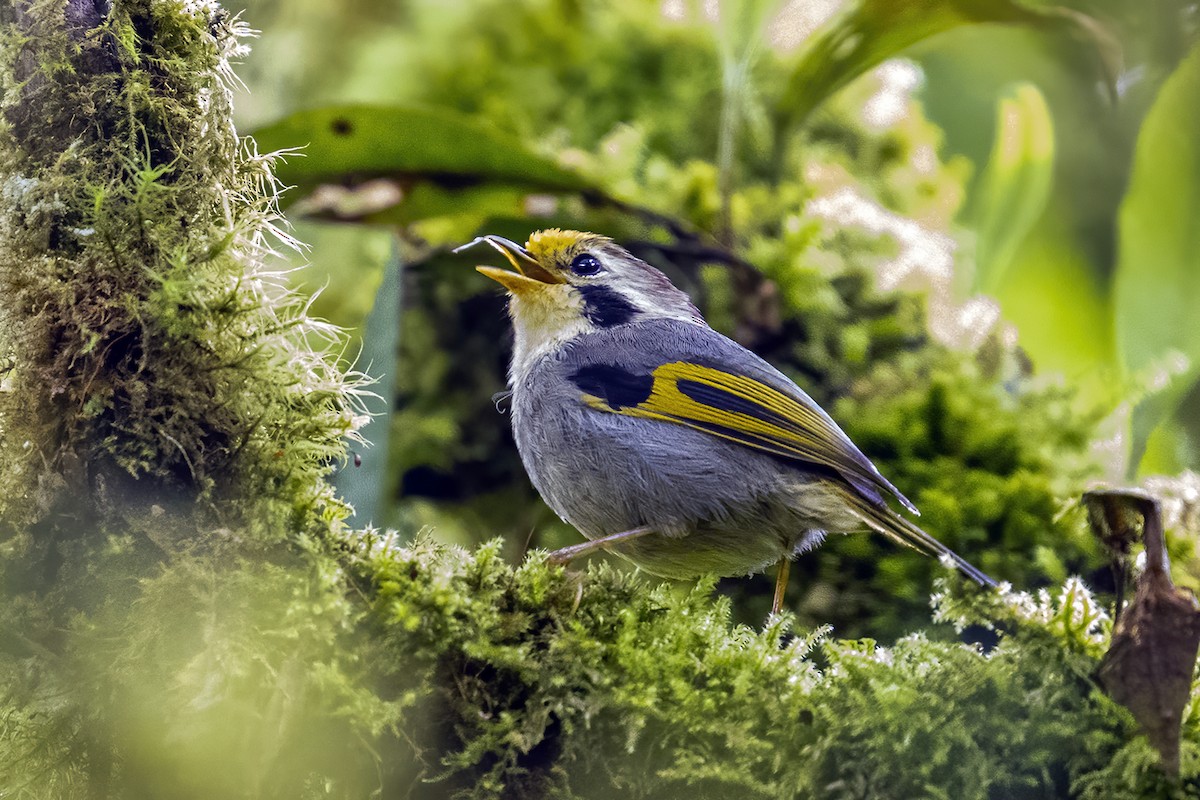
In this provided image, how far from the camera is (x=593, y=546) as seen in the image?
186 cm

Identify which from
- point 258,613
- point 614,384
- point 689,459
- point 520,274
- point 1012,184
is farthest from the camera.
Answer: point 1012,184

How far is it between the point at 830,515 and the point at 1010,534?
4.71 feet

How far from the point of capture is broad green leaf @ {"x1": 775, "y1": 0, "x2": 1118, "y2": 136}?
→ 11.9ft

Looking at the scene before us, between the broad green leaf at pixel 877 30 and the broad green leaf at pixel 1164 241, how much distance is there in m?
0.56

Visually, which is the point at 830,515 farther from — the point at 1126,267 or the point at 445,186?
the point at 1126,267

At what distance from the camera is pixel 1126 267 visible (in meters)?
3.75

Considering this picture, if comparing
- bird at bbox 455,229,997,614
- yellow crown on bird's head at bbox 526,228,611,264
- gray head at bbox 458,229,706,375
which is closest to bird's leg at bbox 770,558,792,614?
bird at bbox 455,229,997,614

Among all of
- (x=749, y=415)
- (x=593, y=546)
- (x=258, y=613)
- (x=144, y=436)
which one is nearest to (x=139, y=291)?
(x=144, y=436)

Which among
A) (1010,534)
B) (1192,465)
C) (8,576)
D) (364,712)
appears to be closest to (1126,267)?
(1192,465)

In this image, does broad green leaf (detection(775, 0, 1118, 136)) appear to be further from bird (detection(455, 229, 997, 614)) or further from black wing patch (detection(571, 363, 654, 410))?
black wing patch (detection(571, 363, 654, 410))

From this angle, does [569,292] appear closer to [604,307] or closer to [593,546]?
[604,307]

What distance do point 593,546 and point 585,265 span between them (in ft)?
2.58

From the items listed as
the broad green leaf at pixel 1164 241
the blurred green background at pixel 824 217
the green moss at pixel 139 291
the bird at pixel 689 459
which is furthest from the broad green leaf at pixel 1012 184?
the green moss at pixel 139 291

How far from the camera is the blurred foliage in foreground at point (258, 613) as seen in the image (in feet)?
4.75
